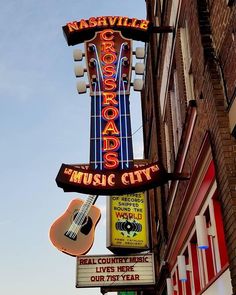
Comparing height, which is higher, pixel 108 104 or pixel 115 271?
pixel 108 104

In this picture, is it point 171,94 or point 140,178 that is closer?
point 140,178

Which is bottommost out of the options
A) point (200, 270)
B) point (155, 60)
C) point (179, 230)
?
point (200, 270)

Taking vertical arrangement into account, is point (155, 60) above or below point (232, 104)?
above

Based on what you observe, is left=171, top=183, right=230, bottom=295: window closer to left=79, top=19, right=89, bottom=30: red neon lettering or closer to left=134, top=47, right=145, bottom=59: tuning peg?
left=134, top=47, right=145, bottom=59: tuning peg

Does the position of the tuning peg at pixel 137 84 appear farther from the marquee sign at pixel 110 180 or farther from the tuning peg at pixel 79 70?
the marquee sign at pixel 110 180

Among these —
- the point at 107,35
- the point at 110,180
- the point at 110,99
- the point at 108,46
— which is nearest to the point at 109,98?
the point at 110,99

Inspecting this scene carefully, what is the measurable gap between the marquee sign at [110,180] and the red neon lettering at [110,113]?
3.35 m

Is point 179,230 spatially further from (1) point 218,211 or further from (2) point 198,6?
(2) point 198,6

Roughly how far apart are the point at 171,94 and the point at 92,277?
24.8 ft

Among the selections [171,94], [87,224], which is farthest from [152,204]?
[171,94]

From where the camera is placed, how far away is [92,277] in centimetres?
1773

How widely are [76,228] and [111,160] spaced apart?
27.9 ft

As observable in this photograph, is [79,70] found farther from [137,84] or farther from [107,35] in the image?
[137,84]

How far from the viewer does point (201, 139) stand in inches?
353
